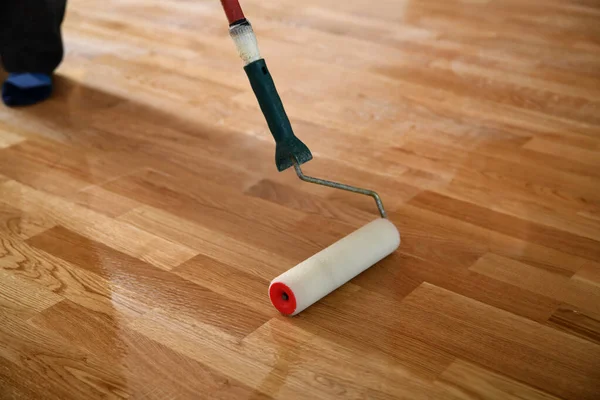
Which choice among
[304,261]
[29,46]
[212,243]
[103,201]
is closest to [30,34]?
[29,46]

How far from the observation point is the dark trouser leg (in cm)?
Answer: 204

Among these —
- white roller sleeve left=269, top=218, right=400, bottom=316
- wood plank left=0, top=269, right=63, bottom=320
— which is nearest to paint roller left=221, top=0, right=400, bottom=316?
white roller sleeve left=269, top=218, right=400, bottom=316

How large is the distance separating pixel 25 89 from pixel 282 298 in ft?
3.70

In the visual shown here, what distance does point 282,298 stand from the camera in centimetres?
129

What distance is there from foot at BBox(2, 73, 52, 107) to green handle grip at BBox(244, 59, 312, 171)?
0.95m

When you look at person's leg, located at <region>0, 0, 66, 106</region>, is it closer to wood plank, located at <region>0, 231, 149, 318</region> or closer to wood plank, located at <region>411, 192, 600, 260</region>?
wood plank, located at <region>0, 231, 149, 318</region>

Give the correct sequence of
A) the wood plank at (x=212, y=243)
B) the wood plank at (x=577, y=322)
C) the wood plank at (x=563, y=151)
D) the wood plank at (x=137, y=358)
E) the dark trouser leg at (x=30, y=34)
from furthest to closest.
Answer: the dark trouser leg at (x=30, y=34)
the wood plank at (x=563, y=151)
the wood plank at (x=212, y=243)
the wood plank at (x=577, y=322)
the wood plank at (x=137, y=358)

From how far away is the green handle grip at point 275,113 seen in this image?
1.31 metres

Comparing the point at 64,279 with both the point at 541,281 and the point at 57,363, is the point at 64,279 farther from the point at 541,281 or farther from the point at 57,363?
the point at 541,281

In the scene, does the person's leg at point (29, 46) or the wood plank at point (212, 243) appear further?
the person's leg at point (29, 46)

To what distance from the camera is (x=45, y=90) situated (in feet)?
6.88

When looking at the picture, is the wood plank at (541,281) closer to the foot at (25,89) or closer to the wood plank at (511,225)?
the wood plank at (511,225)

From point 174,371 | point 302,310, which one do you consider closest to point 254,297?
point 302,310

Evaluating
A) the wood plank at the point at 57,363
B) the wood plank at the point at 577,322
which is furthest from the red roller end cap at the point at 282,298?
the wood plank at the point at 577,322
